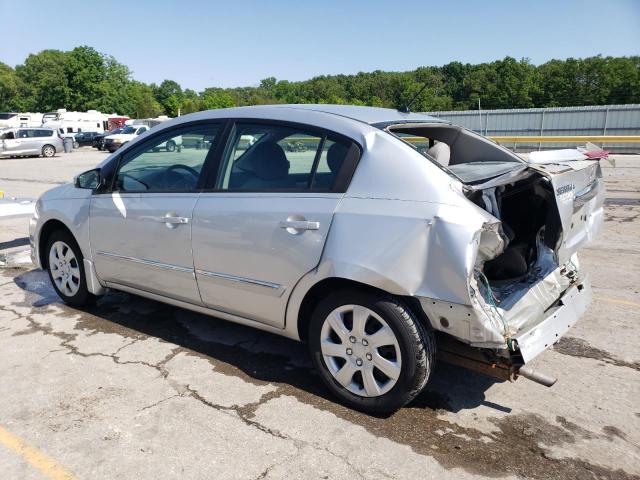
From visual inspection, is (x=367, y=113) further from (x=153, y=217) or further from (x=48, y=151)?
(x=48, y=151)

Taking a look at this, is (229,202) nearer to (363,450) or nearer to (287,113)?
(287,113)

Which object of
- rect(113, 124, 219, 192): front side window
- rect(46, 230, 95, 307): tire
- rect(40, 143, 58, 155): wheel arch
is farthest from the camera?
rect(40, 143, 58, 155): wheel arch

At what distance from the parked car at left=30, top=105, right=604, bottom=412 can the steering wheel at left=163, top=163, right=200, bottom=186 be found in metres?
0.02

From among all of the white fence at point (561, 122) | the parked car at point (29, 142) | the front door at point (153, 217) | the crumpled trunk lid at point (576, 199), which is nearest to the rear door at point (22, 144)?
the parked car at point (29, 142)

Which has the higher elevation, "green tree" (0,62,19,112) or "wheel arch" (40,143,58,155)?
"green tree" (0,62,19,112)

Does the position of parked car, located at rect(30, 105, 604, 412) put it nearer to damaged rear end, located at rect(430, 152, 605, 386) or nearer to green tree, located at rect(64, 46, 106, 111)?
damaged rear end, located at rect(430, 152, 605, 386)

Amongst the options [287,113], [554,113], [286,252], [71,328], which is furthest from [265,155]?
[554,113]

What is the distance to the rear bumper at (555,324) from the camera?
2793 mm

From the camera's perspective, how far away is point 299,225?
10.0 feet

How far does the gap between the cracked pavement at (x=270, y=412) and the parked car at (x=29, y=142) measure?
2892 centimetres

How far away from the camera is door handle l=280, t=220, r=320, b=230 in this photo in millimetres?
3006

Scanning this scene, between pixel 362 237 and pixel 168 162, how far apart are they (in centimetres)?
188

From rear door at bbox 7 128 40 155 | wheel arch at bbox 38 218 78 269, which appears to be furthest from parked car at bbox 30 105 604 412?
rear door at bbox 7 128 40 155

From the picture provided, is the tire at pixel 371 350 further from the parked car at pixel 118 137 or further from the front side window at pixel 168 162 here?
the parked car at pixel 118 137
